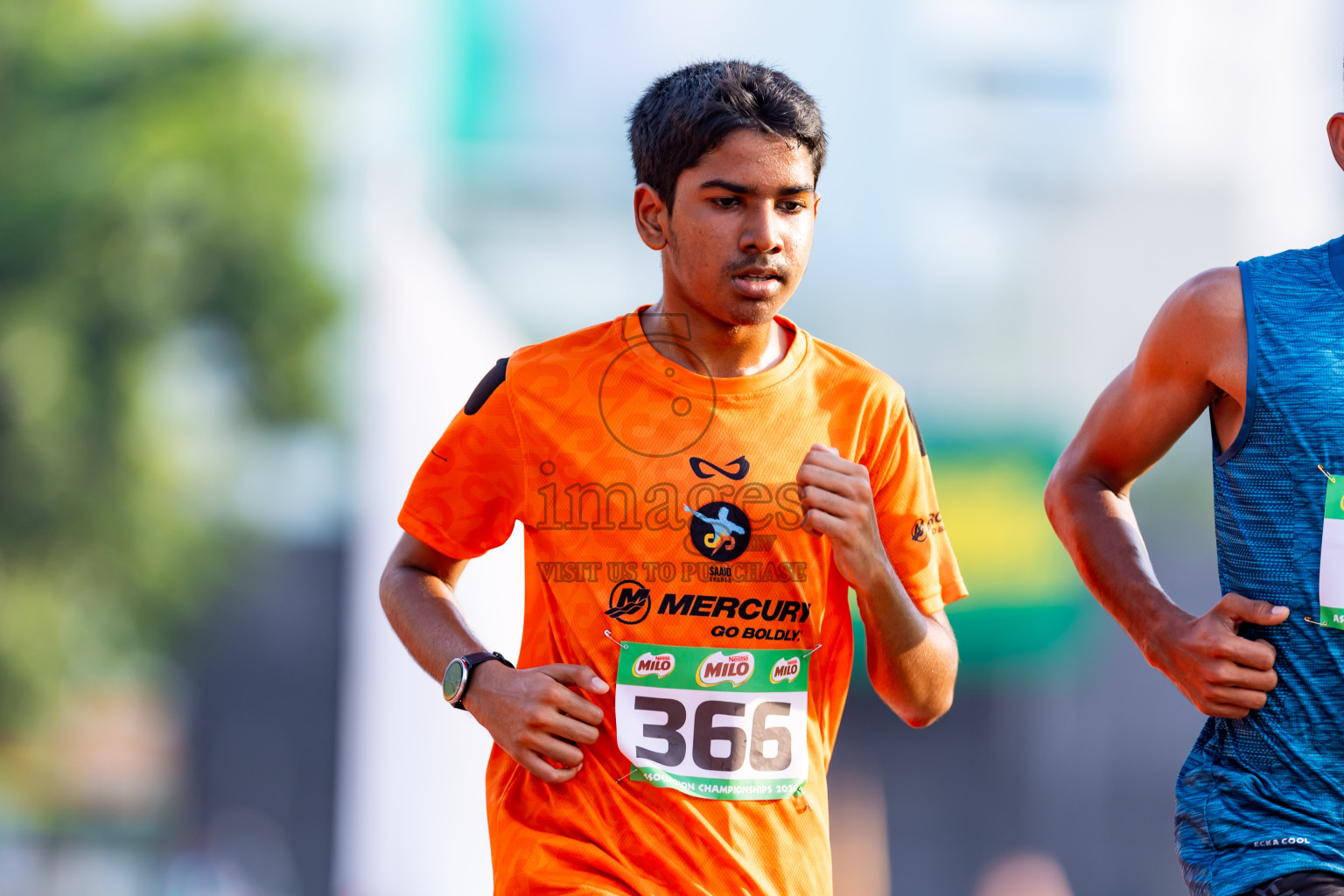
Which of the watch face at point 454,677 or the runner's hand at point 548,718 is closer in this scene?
the runner's hand at point 548,718

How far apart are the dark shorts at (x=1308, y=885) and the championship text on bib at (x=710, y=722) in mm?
744

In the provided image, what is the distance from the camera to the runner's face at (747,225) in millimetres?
2461

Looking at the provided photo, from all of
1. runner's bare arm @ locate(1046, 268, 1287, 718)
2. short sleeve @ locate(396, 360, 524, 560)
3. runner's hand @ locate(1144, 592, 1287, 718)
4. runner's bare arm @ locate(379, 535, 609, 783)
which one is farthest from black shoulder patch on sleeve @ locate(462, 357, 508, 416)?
runner's hand @ locate(1144, 592, 1287, 718)

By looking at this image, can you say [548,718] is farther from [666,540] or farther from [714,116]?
[714,116]

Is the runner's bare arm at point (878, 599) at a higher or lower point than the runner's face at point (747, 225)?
lower

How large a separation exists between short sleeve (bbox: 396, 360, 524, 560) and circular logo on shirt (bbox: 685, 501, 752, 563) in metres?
0.37

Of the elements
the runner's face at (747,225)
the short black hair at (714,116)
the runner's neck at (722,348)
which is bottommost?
the runner's neck at (722,348)

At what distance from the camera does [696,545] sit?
8.14 ft

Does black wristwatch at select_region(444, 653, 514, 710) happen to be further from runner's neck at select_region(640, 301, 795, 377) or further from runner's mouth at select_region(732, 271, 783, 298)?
runner's mouth at select_region(732, 271, 783, 298)

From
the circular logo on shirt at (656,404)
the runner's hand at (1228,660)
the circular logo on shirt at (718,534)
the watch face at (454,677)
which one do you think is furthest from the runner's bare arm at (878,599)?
the watch face at (454,677)

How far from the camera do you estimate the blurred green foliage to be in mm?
14312

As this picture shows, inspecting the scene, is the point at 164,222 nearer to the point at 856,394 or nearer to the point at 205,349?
the point at 205,349

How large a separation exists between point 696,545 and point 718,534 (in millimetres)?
44

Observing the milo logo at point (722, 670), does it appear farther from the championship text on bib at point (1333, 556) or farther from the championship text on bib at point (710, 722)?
the championship text on bib at point (1333, 556)
